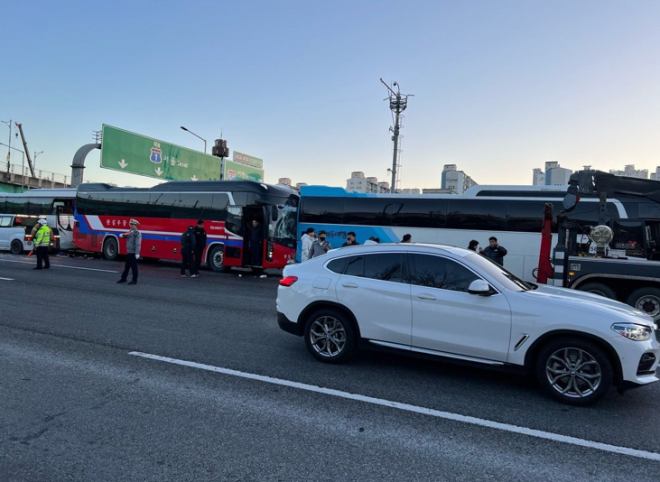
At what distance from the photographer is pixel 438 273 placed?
17.4ft

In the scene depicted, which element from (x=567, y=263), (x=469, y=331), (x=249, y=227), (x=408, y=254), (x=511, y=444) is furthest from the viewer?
(x=249, y=227)

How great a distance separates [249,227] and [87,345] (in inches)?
441

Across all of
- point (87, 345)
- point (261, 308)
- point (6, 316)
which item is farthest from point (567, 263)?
point (6, 316)

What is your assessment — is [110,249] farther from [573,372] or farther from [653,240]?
[573,372]

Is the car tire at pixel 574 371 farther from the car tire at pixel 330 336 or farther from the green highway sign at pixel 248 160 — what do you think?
the green highway sign at pixel 248 160

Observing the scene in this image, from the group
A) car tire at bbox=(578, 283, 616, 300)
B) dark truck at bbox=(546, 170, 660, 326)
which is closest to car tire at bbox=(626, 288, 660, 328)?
dark truck at bbox=(546, 170, 660, 326)

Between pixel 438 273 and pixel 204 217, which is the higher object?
pixel 204 217

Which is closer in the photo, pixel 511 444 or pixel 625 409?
pixel 511 444

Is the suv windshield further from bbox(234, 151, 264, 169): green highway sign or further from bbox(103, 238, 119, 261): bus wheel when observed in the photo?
bbox(234, 151, 264, 169): green highway sign

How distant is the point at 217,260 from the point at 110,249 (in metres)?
7.05

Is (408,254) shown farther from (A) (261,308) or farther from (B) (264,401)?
(A) (261,308)

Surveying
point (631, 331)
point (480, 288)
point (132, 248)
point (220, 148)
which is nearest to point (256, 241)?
point (132, 248)

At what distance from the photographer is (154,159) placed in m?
29.9

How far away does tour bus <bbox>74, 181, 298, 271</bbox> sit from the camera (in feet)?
56.1
